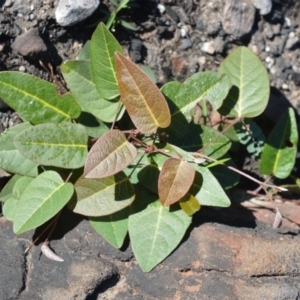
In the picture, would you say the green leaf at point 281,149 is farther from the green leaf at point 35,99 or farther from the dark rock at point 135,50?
the green leaf at point 35,99

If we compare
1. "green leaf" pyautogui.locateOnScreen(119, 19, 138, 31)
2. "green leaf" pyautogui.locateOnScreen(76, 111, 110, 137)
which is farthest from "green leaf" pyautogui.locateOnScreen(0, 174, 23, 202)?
"green leaf" pyautogui.locateOnScreen(119, 19, 138, 31)

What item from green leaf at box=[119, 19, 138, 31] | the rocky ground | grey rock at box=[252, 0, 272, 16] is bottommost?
the rocky ground

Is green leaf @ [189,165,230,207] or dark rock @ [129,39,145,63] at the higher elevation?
dark rock @ [129,39,145,63]

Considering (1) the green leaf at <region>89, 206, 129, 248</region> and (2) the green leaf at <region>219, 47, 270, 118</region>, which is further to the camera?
(2) the green leaf at <region>219, 47, 270, 118</region>

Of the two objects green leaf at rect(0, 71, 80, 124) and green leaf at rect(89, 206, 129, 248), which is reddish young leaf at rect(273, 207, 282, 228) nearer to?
green leaf at rect(89, 206, 129, 248)

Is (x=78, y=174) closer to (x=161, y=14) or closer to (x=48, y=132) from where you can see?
(x=48, y=132)

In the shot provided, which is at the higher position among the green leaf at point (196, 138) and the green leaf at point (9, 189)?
the green leaf at point (196, 138)

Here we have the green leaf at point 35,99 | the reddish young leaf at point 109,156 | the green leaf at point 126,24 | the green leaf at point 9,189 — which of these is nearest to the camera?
the reddish young leaf at point 109,156

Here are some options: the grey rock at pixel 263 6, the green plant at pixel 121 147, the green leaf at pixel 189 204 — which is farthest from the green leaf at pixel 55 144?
the grey rock at pixel 263 6
